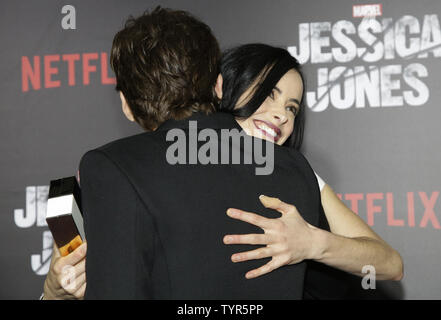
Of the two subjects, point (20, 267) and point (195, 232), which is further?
point (20, 267)

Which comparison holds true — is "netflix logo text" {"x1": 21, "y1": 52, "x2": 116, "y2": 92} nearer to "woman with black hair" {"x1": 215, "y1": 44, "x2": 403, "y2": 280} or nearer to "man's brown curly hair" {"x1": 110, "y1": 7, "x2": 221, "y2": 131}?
"woman with black hair" {"x1": 215, "y1": 44, "x2": 403, "y2": 280}

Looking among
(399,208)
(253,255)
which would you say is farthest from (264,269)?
(399,208)

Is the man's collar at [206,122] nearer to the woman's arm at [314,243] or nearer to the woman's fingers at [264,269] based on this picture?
the woman's arm at [314,243]

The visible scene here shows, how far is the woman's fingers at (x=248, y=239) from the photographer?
867mm

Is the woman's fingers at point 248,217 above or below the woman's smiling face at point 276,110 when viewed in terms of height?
below

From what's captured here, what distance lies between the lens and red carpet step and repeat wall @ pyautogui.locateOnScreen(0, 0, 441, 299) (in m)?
1.98

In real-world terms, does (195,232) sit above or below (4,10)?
below

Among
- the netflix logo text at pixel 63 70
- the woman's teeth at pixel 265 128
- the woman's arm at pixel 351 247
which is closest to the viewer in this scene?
the woman's arm at pixel 351 247

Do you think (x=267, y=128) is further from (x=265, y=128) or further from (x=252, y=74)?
(x=252, y=74)

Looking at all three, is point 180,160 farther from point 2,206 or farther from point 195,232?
point 2,206

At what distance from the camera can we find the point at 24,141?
216 centimetres

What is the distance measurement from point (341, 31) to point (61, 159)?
48.4 inches

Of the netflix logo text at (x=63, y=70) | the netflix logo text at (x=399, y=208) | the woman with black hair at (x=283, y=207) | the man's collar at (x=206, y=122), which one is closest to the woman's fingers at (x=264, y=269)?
the woman with black hair at (x=283, y=207)
